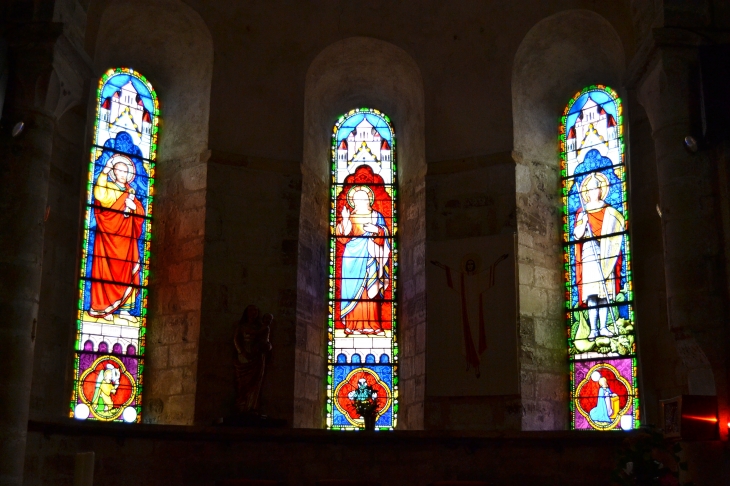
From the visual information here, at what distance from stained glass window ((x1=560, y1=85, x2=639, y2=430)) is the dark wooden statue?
3841 millimetres

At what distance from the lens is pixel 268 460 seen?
11.6m

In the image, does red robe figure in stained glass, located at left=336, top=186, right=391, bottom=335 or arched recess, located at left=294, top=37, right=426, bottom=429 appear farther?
red robe figure in stained glass, located at left=336, top=186, right=391, bottom=335

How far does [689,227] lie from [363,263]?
454 centimetres

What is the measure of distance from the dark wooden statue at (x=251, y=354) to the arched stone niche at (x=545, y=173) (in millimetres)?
3059

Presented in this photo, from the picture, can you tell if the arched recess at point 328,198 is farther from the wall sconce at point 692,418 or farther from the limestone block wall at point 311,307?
the wall sconce at point 692,418

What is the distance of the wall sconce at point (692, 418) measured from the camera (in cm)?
978

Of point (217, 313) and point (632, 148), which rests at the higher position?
point (632, 148)

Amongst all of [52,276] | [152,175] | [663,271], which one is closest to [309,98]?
[152,175]

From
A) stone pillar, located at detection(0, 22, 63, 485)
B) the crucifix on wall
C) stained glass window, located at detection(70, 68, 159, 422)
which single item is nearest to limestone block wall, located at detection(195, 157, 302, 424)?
stained glass window, located at detection(70, 68, 159, 422)

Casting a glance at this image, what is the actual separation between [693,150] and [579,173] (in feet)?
8.36

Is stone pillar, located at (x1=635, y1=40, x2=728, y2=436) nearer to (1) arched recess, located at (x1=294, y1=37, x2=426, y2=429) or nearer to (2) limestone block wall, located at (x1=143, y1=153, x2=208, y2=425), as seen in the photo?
(1) arched recess, located at (x1=294, y1=37, x2=426, y2=429)

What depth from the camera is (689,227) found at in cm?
1085

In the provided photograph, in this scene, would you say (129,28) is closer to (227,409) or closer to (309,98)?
(309,98)

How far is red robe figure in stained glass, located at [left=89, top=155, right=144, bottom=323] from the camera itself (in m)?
12.6
